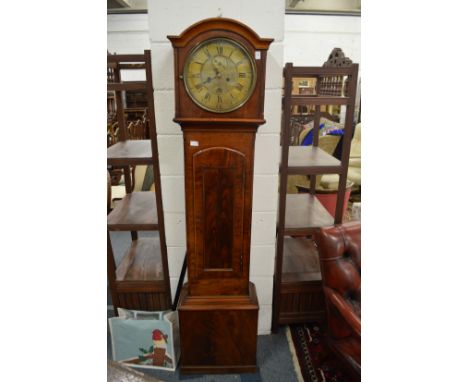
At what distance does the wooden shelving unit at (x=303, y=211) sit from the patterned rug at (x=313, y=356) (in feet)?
0.29

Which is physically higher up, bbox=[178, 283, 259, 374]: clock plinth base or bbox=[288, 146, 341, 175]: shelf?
bbox=[288, 146, 341, 175]: shelf

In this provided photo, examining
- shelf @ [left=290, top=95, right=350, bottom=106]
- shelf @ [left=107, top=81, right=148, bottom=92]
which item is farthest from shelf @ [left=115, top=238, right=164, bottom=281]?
shelf @ [left=290, top=95, right=350, bottom=106]

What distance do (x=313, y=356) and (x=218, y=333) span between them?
627mm

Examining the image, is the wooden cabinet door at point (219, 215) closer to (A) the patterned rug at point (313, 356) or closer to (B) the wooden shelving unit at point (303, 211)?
(B) the wooden shelving unit at point (303, 211)

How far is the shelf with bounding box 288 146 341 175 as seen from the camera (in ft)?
5.23

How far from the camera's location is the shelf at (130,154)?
4.89 feet

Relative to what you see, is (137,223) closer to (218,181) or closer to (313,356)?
(218,181)

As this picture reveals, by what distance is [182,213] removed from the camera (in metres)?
1.66

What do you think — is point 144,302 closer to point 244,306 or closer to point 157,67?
point 244,306

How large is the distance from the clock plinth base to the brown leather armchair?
39 cm

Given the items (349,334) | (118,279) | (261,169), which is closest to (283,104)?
(261,169)

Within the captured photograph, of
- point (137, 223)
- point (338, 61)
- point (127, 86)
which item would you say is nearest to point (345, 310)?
point (137, 223)

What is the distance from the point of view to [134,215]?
68.4 inches

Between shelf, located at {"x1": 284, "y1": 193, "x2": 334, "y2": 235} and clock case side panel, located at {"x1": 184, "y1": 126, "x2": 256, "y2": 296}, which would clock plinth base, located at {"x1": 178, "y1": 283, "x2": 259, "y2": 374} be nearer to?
clock case side panel, located at {"x1": 184, "y1": 126, "x2": 256, "y2": 296}
